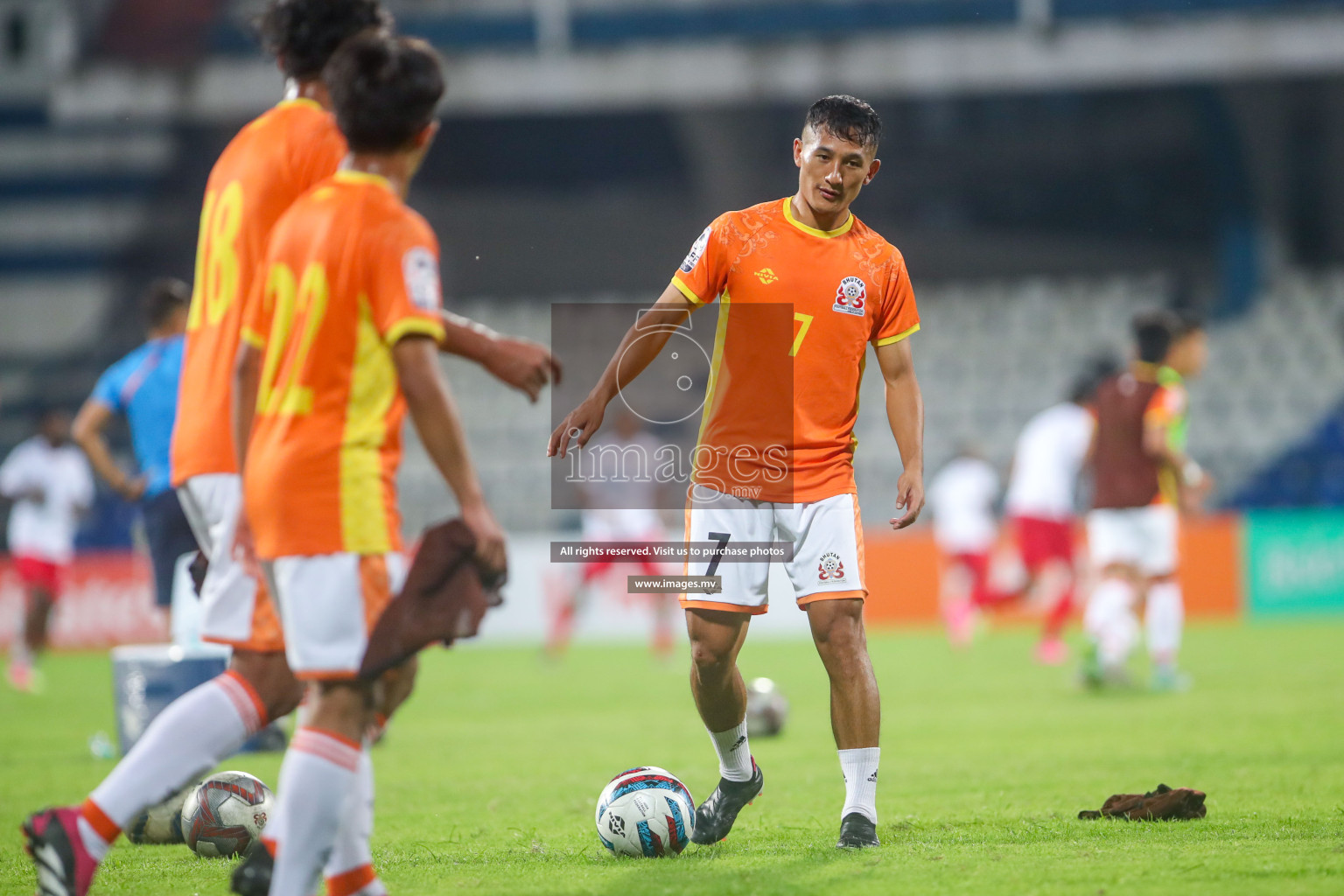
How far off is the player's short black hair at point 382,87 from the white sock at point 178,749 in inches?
57.7

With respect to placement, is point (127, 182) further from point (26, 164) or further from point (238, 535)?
point (238, 535)

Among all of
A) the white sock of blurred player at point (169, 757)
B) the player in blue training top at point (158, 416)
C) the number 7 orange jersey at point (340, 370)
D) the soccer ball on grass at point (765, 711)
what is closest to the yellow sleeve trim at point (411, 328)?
the number 7 orange jersey at point (340, 370)

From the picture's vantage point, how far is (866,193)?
25.6m

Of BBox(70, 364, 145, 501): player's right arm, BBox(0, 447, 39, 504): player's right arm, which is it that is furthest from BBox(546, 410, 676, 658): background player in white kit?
BBox(70, 364, 145, 501): player's right arm

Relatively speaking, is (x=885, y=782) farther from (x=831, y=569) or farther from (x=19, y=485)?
(x=19, y=485)

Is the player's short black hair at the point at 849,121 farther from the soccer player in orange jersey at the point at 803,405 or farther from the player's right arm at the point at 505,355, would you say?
the player's right arm at the point at 505,355

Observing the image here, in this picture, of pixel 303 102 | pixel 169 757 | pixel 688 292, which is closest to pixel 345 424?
pixel 169 757

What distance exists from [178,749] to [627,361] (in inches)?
75.1

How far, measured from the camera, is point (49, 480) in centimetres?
1463

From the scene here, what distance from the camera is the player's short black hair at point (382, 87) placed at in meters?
3.32

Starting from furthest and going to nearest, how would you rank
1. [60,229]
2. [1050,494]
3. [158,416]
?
[60,229]
[1050,494]
[158,416]

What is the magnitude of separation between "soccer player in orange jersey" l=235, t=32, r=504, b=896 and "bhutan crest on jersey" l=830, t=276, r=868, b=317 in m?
1.74

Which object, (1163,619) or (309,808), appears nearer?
(309,808)

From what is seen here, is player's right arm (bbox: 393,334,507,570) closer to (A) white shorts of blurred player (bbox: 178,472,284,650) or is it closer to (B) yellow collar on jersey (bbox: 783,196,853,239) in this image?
(A) white shorts of blurred player (bbox: 178,472,284,650)
